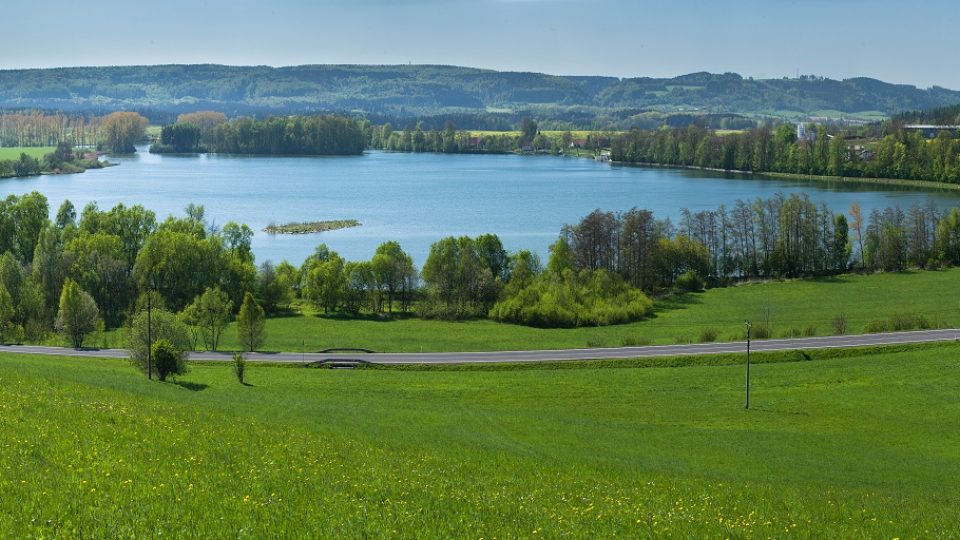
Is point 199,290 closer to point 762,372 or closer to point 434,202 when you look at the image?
point 762,372

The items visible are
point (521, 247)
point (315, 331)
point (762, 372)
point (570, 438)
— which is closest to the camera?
point (570, 438)

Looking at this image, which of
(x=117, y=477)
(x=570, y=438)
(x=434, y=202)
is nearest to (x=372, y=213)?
(x=434, y=202)

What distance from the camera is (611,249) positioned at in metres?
51.6

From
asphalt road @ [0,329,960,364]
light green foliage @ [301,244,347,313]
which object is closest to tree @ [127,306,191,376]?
asphalt road @ [0,329,960,364]

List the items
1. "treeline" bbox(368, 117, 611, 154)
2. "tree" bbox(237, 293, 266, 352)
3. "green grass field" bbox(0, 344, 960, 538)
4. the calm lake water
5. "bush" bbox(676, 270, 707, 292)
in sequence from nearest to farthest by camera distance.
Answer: "green grass field" bbox(0, 344, 960, 538) → "tree" bbox(237, 293, 266, 352) → "bush" bbox(676, 270, 707, 292) → the calm lake water → "treeline" bbox(368, 117, 611, 154)

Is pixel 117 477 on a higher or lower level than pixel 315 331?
higher

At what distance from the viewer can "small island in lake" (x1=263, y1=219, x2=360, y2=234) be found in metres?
71.6

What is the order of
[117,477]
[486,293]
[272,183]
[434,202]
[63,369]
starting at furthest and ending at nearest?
[272,183]
[434,202]
[486,293]
[63,369]
[117,477]

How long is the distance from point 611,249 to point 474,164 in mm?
91877

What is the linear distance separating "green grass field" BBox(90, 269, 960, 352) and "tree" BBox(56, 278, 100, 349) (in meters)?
1.01

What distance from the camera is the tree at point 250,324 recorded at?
34.2 metres

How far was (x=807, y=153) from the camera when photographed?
118 m

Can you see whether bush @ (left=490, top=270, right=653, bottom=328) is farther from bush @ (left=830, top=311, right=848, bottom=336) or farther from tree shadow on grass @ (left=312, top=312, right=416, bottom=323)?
bush @ (left=830, top=311, right=848, bottom=336)

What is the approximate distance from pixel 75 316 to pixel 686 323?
77.5 ft
